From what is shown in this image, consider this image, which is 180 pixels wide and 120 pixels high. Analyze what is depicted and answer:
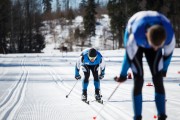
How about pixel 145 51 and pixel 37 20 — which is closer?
pixel 145 51

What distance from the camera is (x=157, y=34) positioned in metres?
4.00

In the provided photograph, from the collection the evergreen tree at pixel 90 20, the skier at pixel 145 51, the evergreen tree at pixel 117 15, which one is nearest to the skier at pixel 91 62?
the skier at pixel 145 51

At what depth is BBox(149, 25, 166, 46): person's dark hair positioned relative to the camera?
4000 mm

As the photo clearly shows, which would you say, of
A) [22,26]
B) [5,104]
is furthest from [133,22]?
[22,26]

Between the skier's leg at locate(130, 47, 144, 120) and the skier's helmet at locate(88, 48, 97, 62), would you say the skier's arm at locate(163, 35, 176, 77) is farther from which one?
the skier's helmet at locate(88, 48, 97, 62)

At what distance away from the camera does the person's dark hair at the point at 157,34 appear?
400 centimetres

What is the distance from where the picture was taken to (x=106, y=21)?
7981 cm

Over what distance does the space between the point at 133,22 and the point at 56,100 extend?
597cm

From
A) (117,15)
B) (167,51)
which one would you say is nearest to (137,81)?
(167,51)

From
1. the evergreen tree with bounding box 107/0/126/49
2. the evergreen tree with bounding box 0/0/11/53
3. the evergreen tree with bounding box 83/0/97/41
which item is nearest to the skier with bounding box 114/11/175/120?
the evergreen tree with bounding box 107/0/126/49

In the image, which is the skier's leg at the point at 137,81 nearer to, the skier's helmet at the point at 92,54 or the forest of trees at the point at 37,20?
the skier's helmet at the point at 92,54

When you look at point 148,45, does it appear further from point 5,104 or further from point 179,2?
point 179,2

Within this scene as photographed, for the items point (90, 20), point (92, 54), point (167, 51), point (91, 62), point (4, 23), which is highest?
point (90, 20)

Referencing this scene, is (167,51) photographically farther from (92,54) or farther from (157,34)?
(92,54)
